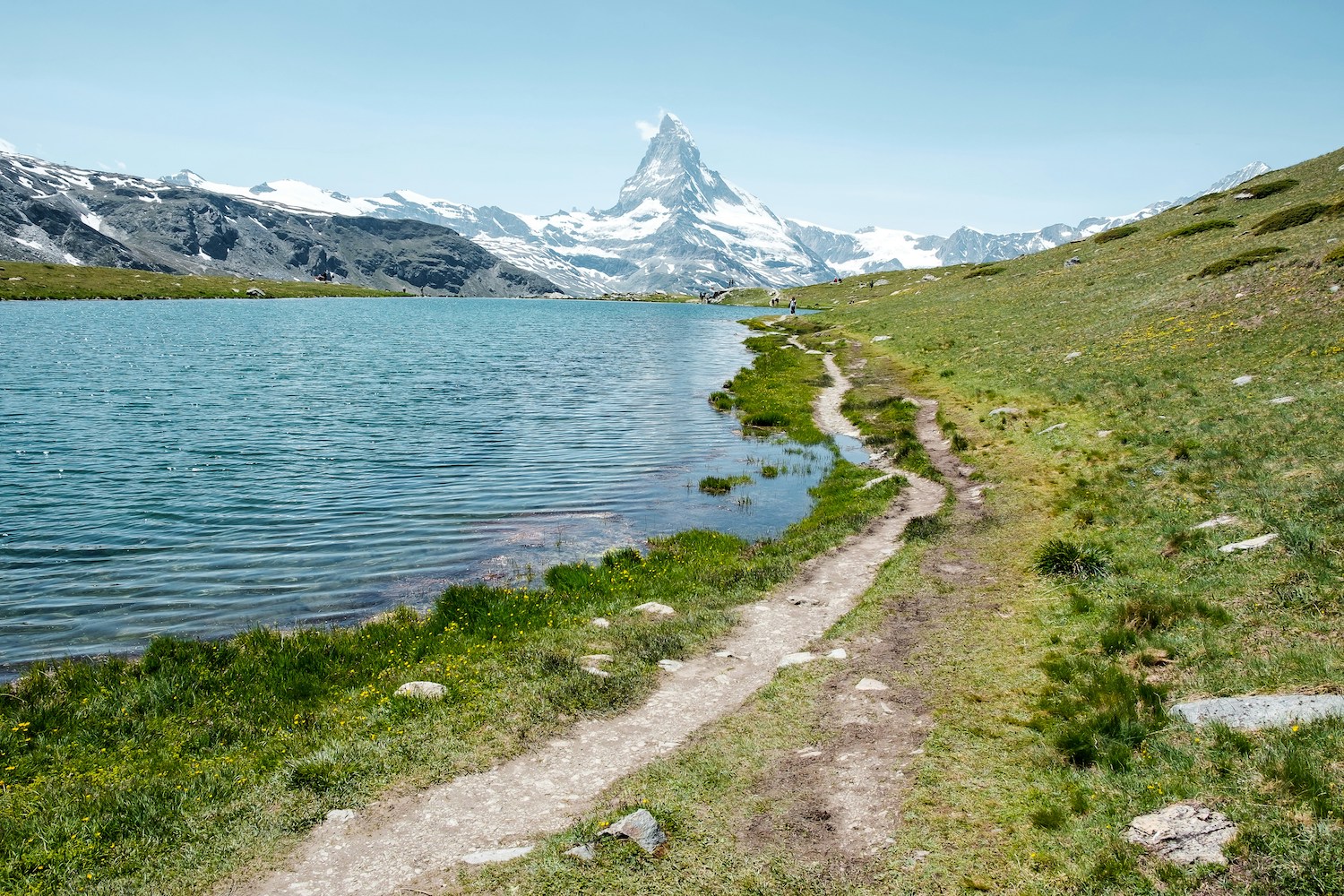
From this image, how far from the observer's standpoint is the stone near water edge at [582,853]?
9773 millimetres

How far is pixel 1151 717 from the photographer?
36.8ft

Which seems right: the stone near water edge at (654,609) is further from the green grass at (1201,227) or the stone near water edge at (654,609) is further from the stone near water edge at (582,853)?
the green grass at (1201,227)

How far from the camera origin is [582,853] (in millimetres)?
9859

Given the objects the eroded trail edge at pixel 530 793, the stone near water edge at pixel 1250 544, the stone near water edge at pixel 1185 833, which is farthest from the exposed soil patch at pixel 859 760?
the stone near water edge at pixel 1250 544

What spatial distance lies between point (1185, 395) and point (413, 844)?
33.8 meters

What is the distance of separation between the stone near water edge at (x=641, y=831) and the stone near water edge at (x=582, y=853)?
10.1 inches

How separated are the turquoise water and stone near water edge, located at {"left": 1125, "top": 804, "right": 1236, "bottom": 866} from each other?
58.7 ft

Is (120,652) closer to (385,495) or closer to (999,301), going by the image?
(385,495)

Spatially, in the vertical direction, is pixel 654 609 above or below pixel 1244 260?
below

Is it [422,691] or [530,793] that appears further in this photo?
[422,691]

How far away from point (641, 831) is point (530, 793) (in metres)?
2.38

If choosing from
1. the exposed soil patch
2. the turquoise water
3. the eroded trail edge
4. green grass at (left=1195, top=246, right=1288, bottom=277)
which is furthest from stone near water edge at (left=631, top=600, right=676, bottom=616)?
green grass at (left=1195, top=246, right=1288, bottom=277)

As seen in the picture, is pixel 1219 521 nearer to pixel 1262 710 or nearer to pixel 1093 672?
pixel 1093 672

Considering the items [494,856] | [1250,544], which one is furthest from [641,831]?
[1250,544]
